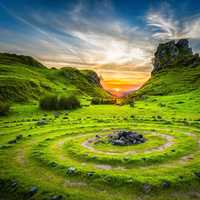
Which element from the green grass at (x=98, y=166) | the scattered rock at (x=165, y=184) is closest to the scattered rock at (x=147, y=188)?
the green grass at (x=98, y=166)

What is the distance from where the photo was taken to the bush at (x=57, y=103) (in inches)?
3285

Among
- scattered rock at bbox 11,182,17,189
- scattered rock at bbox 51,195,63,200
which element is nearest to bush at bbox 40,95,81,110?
scattered rock at bbox 11,182,17,189

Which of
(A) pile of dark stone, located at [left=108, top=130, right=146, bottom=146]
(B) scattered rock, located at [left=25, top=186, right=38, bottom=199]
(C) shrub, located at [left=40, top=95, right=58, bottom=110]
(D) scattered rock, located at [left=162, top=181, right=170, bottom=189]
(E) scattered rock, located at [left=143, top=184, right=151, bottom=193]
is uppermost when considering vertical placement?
(C) shrub, located at [left=40, top=95, right=58, bottom=110]

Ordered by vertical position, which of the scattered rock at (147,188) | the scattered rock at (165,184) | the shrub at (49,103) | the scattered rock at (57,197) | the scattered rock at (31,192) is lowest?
the scattered rock at (31,192)

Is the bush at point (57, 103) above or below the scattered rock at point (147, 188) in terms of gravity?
above

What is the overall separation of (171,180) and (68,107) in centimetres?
6663

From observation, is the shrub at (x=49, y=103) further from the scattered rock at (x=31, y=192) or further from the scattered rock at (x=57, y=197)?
the scattered rock at (x=57, y=197)

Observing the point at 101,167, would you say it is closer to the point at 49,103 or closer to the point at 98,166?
the point at 98,166

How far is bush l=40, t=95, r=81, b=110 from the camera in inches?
3285

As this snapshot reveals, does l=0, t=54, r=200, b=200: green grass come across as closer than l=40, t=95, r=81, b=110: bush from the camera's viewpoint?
Yes

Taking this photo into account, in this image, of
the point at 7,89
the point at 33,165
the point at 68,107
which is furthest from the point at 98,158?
the point at 7,89

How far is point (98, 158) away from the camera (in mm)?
27969

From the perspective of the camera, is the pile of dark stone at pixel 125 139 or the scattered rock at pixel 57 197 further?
the pile of dark stone at pixel 125 139

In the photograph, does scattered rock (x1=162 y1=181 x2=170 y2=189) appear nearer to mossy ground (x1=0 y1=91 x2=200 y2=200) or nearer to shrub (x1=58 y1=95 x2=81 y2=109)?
mossy ground (x1=0 y1=91 x2=200 y2=200)
